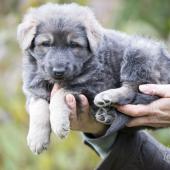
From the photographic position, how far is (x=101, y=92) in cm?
479

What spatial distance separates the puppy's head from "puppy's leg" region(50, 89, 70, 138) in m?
0.16

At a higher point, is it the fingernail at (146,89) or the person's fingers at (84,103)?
the fingernail at (146,89)

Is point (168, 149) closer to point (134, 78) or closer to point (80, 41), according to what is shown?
point (134, 78)

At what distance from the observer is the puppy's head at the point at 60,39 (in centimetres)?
A: 465

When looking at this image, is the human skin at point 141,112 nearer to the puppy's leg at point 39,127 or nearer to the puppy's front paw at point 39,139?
the puppy's leg at point 39,127

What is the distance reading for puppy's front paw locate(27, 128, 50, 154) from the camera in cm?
464

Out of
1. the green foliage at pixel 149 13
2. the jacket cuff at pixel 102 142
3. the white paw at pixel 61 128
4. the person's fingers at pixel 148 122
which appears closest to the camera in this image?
the white paw at pixel 61 128

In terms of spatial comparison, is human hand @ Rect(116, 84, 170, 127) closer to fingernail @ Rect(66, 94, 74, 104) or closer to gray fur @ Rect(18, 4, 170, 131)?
gray fur @ Rect(18, 4, 170, 131)

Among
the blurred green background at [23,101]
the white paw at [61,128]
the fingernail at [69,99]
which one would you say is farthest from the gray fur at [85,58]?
the blurred green background at [23,101]

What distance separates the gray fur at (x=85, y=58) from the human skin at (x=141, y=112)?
0.22 ft

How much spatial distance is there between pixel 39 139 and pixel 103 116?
51 cm

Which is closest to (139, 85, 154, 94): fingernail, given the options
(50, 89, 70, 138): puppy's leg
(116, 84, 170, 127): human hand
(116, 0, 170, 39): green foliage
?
(116, 84, 170, 127): human hand

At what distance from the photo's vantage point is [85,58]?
4.79 metres

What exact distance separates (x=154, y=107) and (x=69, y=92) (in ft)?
2.11
